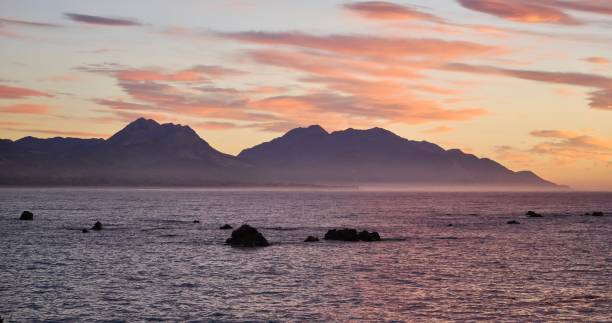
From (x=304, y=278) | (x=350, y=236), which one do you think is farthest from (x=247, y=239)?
(x=304, y=278)

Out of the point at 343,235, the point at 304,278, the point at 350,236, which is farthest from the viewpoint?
the point at 343,235

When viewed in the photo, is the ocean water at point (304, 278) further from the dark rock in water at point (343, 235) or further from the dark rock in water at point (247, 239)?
the dark rock in water at point (343, 235)

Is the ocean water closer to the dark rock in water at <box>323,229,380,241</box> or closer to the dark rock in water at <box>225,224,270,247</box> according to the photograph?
the dark rock in water at <box>225,224,270,247</box>

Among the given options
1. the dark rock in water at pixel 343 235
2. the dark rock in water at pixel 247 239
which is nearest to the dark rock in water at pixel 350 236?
the dark rock in water at pixel 343 235

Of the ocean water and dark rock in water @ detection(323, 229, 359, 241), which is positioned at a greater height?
dark rock in water @ detection(323, 229, 359, 241)

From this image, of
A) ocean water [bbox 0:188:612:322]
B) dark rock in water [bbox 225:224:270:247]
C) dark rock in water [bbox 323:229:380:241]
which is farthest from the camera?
dark rock in water [bbox 323:229:380:241]

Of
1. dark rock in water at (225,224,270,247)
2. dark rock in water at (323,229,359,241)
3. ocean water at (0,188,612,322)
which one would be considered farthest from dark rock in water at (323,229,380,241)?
dark rock in water at (225,224,270,247)

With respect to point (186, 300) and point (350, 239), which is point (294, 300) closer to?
point (186, 300)

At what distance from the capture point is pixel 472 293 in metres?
50.6

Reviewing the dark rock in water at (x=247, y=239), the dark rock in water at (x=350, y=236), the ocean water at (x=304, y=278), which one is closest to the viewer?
the ocean water at (x=304, y=278)

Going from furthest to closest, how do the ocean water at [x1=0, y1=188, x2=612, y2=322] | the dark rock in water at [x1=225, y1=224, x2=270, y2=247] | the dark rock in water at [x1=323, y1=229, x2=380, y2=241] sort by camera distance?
the dark rock in water at [x1=323, y1=229, x2=380, y2=241] < the dark rock in water at [x1=225, y1=224, x2=270, y2=247] < the ocean water at [x1=0, y1=188, x2=612, y2=322]

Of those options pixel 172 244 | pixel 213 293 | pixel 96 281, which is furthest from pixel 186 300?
pixel 172 244

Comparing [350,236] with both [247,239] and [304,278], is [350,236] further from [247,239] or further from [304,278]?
[304,278]

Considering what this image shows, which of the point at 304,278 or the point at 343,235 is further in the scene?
the point at 343,235
